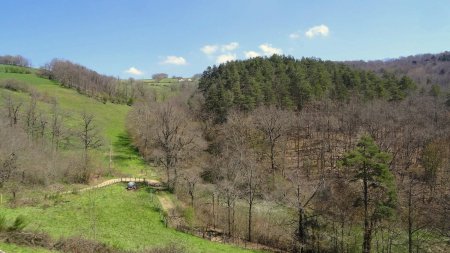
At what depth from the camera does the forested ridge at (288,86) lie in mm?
77706

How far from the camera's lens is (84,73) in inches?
5694

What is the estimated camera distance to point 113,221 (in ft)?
126

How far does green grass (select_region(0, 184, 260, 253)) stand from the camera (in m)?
31.5

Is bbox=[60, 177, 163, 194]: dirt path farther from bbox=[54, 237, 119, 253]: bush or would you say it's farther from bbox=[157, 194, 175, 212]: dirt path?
bbox=[54, 237, 119, 253]: bush

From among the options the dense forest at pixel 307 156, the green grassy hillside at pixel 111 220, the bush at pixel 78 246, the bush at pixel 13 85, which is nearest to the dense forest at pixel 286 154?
the dense forest at pixel 307 156

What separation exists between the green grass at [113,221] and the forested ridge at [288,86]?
34817 mm

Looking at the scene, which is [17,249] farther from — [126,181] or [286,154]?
[286,154]

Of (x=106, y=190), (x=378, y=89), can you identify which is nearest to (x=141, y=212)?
(x=106, y=190)

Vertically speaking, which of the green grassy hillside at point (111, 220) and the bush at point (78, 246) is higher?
the bush at point (78, 246)

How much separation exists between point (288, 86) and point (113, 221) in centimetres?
5630

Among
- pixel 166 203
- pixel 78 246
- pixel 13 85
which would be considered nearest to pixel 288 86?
pixel 166 203

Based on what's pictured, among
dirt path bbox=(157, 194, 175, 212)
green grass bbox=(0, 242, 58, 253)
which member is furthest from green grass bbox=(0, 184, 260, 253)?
green grass bbox=(0, 242, 58, 253)

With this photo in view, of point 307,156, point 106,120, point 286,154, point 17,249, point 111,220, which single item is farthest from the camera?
point 106,120

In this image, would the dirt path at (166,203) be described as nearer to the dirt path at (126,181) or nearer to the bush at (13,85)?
the dirt path at (126,181)
